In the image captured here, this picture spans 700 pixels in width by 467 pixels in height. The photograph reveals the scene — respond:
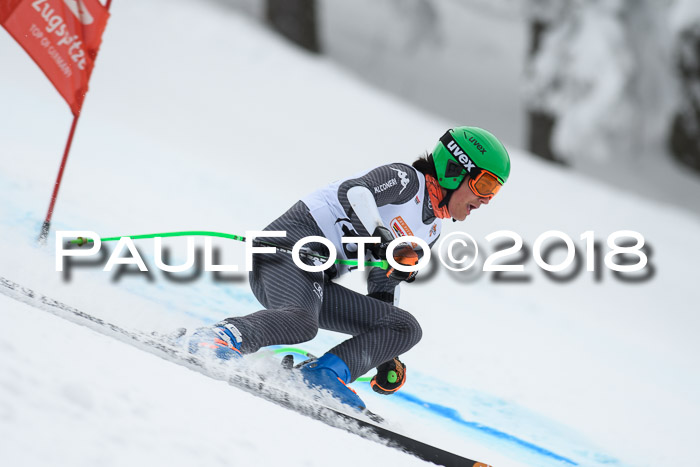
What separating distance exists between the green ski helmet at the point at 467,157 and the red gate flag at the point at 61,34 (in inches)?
83.2

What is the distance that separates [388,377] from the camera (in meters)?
3.55

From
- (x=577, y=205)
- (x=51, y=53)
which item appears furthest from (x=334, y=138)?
(x=51, y=53)

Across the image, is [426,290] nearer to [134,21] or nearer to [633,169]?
[134,21]

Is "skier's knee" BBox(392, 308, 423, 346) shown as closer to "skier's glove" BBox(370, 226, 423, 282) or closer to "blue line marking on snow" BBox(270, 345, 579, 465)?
"skier's glove" BBox(370, 226, 423, 282)

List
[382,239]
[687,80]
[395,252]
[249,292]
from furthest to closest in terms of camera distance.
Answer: [687,80], [249,292], [395,252], [382,239]

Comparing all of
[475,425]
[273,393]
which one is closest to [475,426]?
[475,425]

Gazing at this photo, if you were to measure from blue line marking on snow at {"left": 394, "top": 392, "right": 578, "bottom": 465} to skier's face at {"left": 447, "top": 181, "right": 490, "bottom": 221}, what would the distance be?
121 centimetres

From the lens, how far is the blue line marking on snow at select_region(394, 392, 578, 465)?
3879 millimetres

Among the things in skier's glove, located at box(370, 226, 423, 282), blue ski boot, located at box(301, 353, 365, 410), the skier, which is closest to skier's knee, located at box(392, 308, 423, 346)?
the skier

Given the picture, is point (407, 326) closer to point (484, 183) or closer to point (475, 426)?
point (484, 183)

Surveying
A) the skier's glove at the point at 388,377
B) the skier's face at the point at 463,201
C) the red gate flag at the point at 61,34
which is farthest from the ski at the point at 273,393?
the red gate flag at the point at 61,34

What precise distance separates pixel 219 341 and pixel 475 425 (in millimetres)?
1776

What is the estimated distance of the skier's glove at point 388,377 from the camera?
3545mm

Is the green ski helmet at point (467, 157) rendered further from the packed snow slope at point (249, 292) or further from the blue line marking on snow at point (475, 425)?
the blue line marking on snow at point (475, 425)
